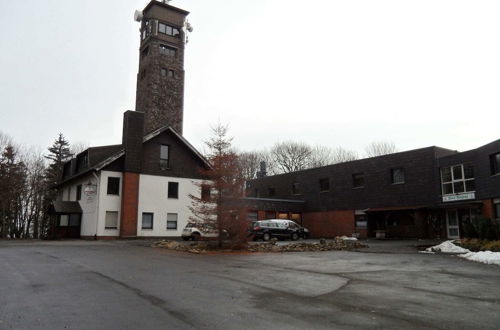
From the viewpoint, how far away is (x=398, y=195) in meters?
35.1

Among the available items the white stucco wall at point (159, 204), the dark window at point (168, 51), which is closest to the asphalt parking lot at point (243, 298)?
the white stucco wall at point (159, 204)

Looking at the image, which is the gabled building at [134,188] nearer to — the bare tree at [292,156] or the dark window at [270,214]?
the dark window at [270,214]

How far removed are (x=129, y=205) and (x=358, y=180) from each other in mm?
20323

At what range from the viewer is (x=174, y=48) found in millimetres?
50812

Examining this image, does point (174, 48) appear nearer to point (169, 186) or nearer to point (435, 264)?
point (169, 186)

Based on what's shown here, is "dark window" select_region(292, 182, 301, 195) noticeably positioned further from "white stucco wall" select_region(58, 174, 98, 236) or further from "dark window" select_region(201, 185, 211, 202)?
"dark window" select_region(201, 185, 211, 202)

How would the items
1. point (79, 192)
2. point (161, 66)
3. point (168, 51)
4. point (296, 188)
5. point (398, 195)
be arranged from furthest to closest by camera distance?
1. point (168, 51)
2. point (161, 66)
3. point (296, 188)
4. point (79, 192)
5. point (398, 195)

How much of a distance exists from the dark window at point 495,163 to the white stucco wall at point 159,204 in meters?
20.4

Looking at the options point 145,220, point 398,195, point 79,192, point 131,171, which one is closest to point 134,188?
point 131,171

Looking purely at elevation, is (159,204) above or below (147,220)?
above

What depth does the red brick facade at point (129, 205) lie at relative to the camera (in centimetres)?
3133

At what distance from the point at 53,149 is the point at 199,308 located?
173ft

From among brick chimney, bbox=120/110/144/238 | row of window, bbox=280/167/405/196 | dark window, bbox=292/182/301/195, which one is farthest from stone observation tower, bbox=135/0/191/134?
row of window, bbox=280/167/405/196

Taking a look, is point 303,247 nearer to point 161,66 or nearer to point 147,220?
point 147,220
